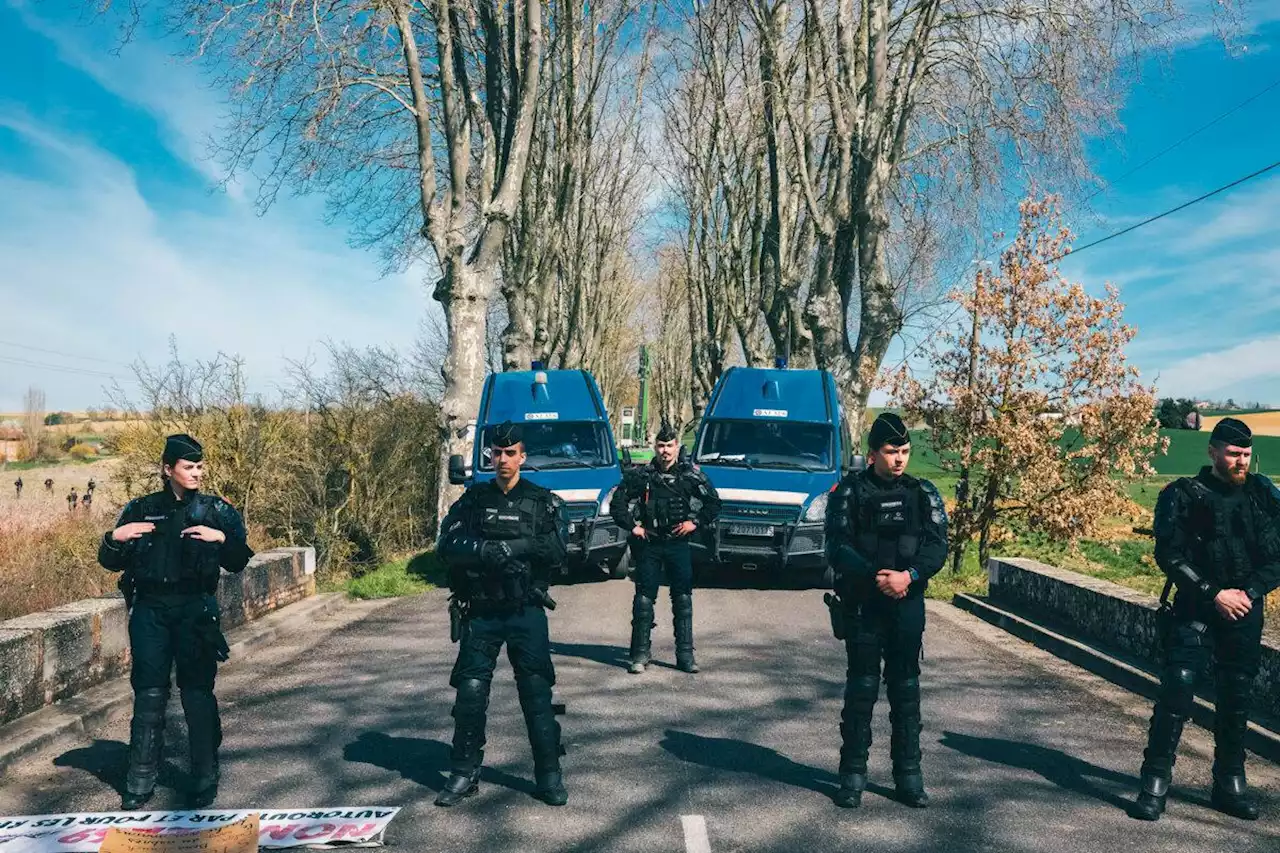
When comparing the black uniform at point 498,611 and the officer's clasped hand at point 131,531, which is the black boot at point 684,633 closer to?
the black uniform at point 498,611

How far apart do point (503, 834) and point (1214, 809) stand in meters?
3.57

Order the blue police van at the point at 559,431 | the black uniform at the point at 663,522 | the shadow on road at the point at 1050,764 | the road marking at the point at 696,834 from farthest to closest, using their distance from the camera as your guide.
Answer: the blue police van at the point at 559,431 → the black uniform at the point at 663,522 → the shadow on road at the point at 1050,764 → the road marking at the point at 696,834

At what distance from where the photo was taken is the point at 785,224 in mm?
22828

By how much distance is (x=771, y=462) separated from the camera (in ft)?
44.5

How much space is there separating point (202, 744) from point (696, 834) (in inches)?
99.5

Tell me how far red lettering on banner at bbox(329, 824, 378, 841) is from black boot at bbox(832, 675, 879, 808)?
7.46 feet

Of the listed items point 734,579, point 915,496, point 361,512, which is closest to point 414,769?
point 915,496

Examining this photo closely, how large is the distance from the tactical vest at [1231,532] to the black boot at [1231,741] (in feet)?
1.77

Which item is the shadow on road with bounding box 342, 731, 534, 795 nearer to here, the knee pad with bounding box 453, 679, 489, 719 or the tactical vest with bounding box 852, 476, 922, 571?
the knee pad with bounding box 453, 679, 489, 719

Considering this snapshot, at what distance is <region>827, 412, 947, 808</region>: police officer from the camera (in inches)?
209

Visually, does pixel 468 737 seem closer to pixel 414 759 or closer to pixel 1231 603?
pixel 414 759

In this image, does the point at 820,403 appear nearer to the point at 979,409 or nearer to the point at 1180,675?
the point at 979,409

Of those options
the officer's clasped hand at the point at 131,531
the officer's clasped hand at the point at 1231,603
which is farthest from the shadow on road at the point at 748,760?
the officer's clasped hand at the point at 131,531

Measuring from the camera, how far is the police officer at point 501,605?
17.2 feet
